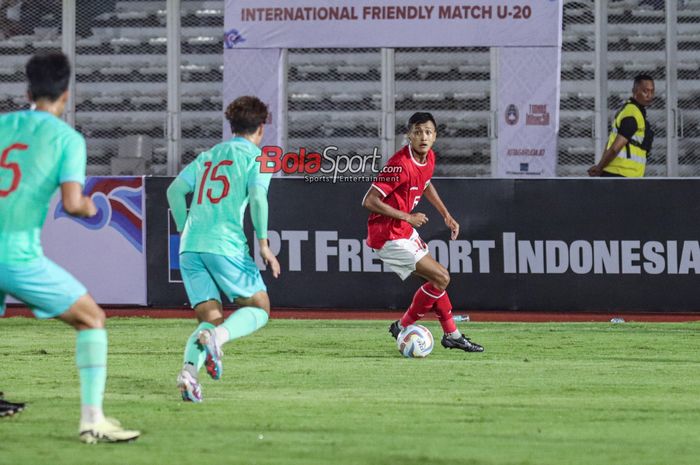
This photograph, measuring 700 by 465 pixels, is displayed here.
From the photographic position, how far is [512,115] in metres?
17.8

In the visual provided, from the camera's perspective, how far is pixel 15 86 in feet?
66.0

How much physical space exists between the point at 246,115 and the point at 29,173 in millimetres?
2352

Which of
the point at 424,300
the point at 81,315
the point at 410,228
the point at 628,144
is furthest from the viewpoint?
the point at 628,144

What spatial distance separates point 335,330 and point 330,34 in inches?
202

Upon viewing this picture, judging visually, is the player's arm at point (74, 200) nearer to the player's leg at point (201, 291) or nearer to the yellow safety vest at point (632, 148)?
the player's leg at point (201, 291)

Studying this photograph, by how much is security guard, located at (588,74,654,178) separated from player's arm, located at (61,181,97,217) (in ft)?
33.3

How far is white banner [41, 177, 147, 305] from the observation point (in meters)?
15.9

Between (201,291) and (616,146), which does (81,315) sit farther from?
(616,146)

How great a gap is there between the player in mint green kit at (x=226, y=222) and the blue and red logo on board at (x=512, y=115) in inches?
373

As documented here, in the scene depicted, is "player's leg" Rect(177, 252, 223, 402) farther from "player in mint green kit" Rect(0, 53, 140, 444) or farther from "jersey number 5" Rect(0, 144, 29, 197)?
"jersey number 5" Rect(0, 144, 29, 197)

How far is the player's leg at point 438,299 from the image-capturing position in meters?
11.9

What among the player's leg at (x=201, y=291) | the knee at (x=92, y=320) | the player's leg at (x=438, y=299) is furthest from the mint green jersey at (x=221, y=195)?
the player's leg at (x=438, y=299)

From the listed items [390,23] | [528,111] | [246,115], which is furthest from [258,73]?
[246,115]

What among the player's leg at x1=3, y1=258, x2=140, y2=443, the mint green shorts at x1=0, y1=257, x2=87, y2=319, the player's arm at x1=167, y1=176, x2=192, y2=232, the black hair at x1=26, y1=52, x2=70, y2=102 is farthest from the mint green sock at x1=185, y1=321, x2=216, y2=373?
the black hair at x1=26, y1=52, x2=70, y2=102
